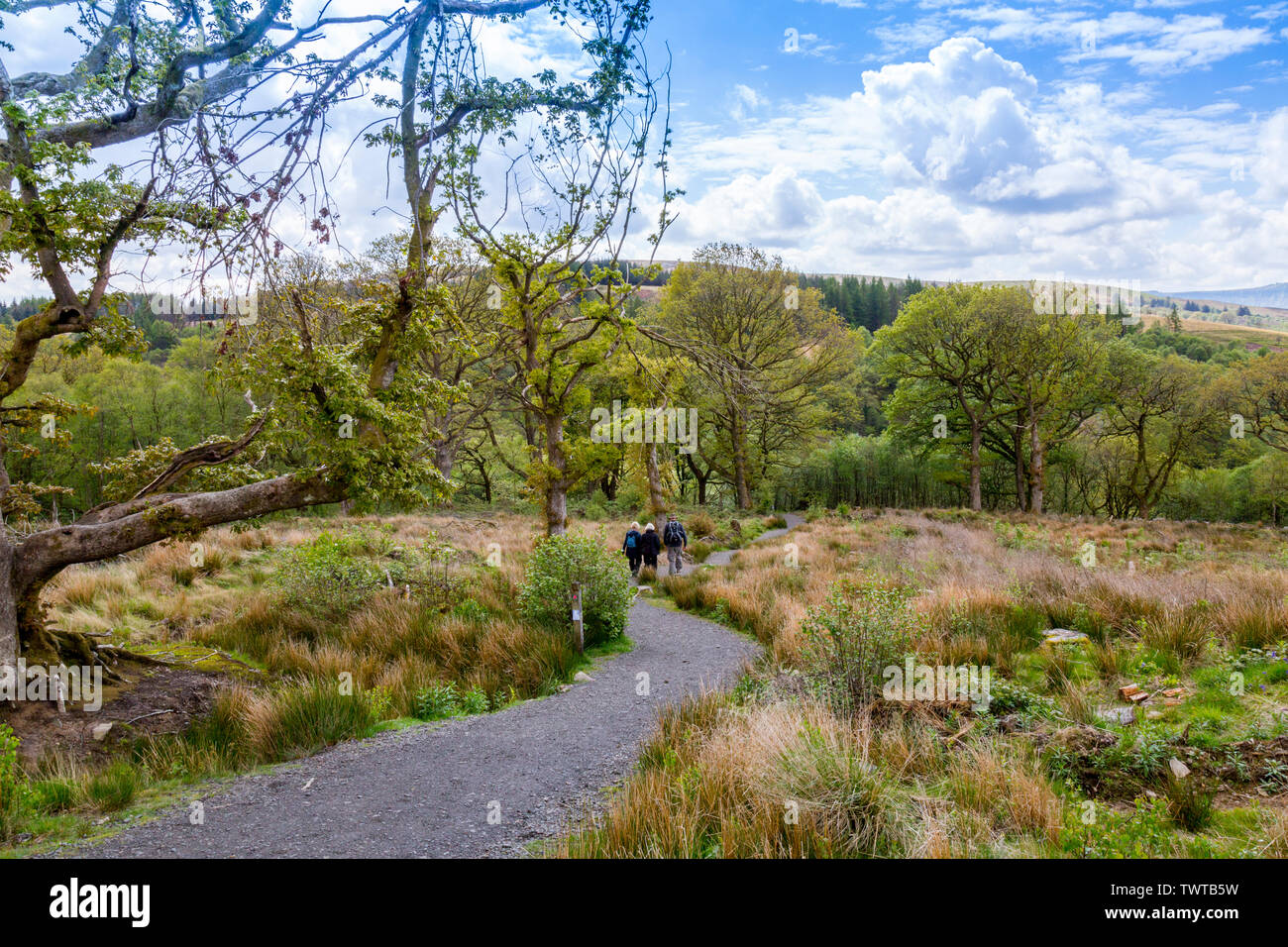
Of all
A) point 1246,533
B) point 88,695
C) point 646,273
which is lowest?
point 1246,533

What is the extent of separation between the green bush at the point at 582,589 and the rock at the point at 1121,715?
6533 millimetres

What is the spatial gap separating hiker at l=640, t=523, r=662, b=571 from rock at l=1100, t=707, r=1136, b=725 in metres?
11.6


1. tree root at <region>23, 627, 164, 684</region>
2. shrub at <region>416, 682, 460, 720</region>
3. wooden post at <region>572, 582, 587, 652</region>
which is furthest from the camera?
wooden post at <region>572, 582, 587, 652</region>

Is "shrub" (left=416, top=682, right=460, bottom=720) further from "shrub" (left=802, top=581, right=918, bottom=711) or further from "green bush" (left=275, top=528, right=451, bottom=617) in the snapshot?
"shrub" (left=802, top=581, right=918, bottom=711)

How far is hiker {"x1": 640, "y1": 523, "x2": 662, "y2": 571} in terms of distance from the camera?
16578 millimetres

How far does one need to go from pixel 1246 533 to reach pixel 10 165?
3440 centimetres

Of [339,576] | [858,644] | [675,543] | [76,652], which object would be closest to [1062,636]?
[858,644]

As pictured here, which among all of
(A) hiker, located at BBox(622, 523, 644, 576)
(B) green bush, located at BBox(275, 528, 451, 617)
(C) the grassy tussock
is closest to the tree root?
(B) green bush, located at BBox(275, 528, 451, 617)

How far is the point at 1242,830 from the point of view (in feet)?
12.0

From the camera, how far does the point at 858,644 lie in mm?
6535

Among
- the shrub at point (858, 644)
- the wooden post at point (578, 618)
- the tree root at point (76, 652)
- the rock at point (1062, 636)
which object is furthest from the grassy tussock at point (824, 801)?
the tree root at point (76, 652)
